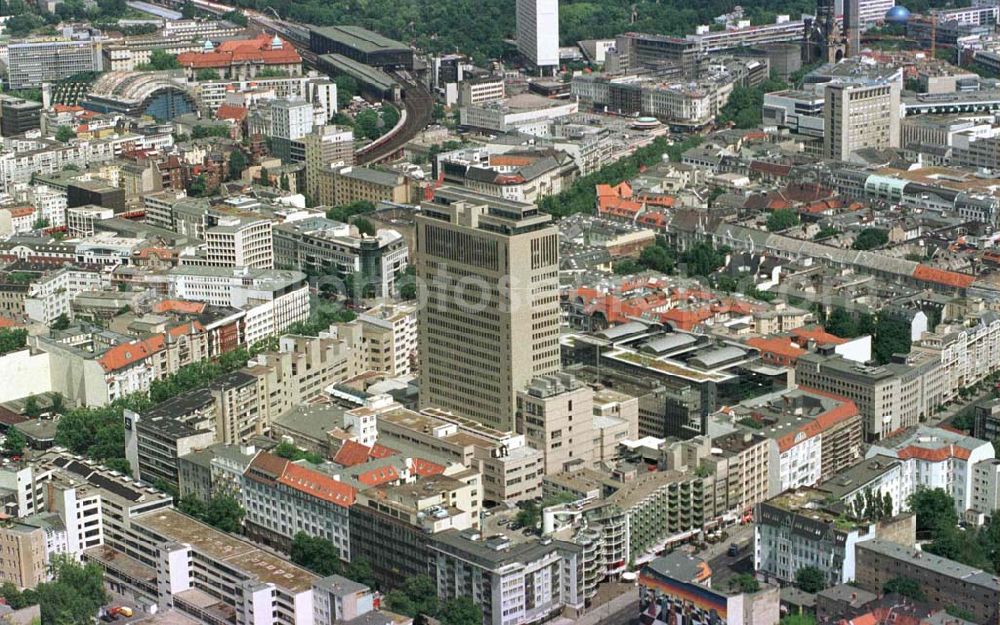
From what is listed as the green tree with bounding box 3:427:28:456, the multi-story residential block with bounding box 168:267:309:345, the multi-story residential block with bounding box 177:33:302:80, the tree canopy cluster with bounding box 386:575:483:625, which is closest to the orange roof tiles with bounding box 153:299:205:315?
the multi-story residential block with bounding box 168:267:309:345

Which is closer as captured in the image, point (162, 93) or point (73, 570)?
point (73, 570)

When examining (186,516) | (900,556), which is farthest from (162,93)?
(900,556)

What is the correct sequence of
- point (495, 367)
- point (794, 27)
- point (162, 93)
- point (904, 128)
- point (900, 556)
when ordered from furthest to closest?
point (794, 27) → point (162, 93) → point (904, 128) → point (495, 367) → point (900, 556)

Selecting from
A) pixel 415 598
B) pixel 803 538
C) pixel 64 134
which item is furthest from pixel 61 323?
pixel 64 134

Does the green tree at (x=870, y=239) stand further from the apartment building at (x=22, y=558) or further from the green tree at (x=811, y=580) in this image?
the apartment building at (x=22, y=558)

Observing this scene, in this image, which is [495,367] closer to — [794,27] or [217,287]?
[217,287]

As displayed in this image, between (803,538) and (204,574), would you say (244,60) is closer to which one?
(204,574)

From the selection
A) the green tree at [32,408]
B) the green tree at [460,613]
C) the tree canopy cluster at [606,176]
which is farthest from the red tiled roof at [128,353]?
the tree canopy cluster at [606,176]
